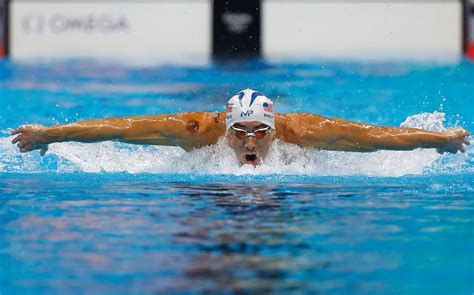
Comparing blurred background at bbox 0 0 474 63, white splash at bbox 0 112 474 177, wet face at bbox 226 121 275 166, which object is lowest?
white splash at bbox 0 112 474 177

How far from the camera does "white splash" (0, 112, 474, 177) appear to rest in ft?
19.7

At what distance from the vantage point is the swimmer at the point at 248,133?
580 cm

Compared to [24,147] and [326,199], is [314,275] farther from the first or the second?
[24,147]

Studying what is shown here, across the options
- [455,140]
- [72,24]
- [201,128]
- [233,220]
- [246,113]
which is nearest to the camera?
[233,220]

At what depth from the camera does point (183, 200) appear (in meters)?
5.08

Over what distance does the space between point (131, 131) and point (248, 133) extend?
0.67 m

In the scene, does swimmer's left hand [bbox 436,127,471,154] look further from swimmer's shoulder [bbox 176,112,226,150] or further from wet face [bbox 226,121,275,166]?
swimmer's shoulder [bbox 176,112,226,150]

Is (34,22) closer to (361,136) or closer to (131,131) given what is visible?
(131,131)

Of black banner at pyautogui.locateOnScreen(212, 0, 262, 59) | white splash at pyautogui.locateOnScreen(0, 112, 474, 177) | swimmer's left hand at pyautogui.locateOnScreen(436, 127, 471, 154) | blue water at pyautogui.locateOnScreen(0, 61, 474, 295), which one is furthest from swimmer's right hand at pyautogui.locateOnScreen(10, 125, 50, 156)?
black banner at pyautogui.locateOnScreen(212, 0, 262, 59)

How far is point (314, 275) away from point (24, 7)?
1092 centimetres

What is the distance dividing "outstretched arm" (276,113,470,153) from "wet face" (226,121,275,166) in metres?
0.17

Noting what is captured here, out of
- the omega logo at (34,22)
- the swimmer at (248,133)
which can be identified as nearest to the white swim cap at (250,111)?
the swimmer at (248,133)

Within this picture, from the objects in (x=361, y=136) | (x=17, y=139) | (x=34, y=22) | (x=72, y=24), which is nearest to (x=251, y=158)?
(x=361, y=136)

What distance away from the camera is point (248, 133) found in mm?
5746
